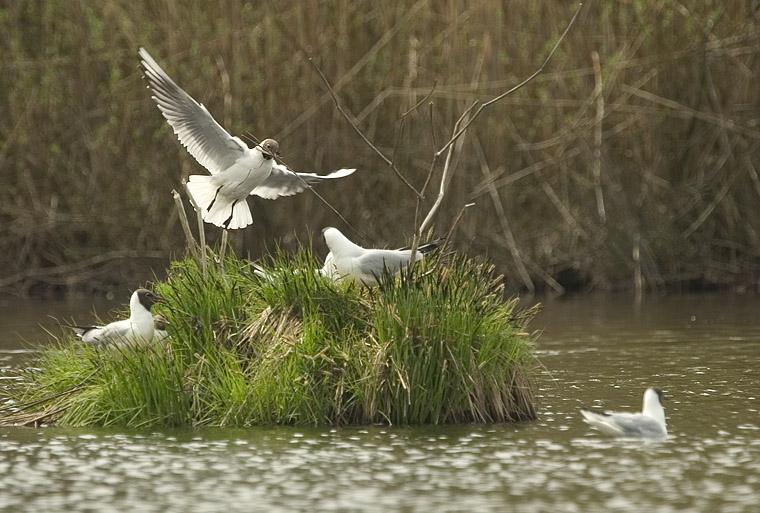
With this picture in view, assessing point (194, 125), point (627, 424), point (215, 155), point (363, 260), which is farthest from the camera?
point (215, 155)

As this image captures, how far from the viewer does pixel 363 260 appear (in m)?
9.02

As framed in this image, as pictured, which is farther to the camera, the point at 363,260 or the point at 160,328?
the point at 160,328

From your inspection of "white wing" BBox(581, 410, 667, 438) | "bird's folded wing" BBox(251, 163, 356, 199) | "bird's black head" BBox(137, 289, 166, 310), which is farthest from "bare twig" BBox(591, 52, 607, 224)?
"white wing" BBox(581, 410, 667, 438)

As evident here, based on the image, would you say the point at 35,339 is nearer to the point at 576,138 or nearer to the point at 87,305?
the point at 87,305

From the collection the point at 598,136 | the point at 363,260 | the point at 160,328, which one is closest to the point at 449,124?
the point at 598,136

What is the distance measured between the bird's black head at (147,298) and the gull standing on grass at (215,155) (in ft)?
4.10

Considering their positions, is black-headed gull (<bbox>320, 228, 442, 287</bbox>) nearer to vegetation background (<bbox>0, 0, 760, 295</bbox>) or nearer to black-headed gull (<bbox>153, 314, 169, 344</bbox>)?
black-headed gull (<bbox>153, 314, 169, 344</bbox>)

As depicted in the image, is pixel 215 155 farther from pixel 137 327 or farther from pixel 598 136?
pixel 598 136

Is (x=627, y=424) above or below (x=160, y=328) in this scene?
below

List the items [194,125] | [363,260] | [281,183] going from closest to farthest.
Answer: [363,260] → [194,125] → [281,183]

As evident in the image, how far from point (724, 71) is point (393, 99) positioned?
4.75m

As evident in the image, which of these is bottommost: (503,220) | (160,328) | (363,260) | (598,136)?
(160,328)

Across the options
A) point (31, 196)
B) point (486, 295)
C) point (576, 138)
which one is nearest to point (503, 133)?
point (576, 138)

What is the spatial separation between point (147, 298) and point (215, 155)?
5.42 feet
